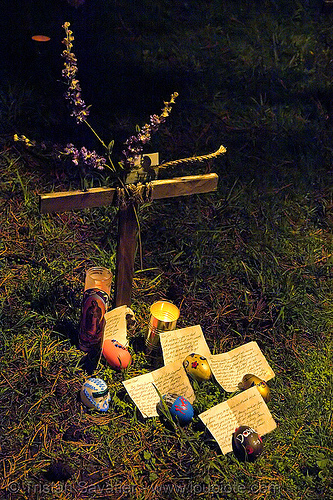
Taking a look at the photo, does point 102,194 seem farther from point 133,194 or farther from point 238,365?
point 238,365

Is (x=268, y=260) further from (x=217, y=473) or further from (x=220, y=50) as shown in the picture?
(x=220, y=50)

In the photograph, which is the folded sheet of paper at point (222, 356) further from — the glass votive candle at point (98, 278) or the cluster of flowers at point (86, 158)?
the cluster of flowers at point (86, 158)

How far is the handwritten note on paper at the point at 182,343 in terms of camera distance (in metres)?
3.18

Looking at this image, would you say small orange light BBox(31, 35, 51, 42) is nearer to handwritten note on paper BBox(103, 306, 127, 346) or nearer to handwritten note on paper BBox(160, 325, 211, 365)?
handwritten note on paper BBox(103, 306, 127, 346)

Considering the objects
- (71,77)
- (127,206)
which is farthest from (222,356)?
(71,77)

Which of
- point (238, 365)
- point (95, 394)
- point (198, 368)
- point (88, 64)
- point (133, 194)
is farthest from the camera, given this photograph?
point (88, 64)

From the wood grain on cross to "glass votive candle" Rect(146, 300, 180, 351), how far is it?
0.19m

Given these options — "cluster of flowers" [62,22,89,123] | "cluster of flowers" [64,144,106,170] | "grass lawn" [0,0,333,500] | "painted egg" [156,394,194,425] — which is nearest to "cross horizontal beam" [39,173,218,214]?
"cluster of flowers" [64,144,106,170]

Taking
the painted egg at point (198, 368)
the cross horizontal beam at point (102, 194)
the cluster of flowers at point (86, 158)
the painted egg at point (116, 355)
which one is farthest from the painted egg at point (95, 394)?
the cluster of flowers at point (86, 158)

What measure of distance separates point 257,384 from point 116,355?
807mm

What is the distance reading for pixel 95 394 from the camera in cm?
282

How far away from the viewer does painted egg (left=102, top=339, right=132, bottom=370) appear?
307 cm

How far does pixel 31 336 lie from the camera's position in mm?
3191

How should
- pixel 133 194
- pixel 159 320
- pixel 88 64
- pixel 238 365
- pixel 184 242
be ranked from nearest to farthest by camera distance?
pixel 133 194
pixel 159 320
pixel 238 365
pixel 184 242
pixel 88 64
